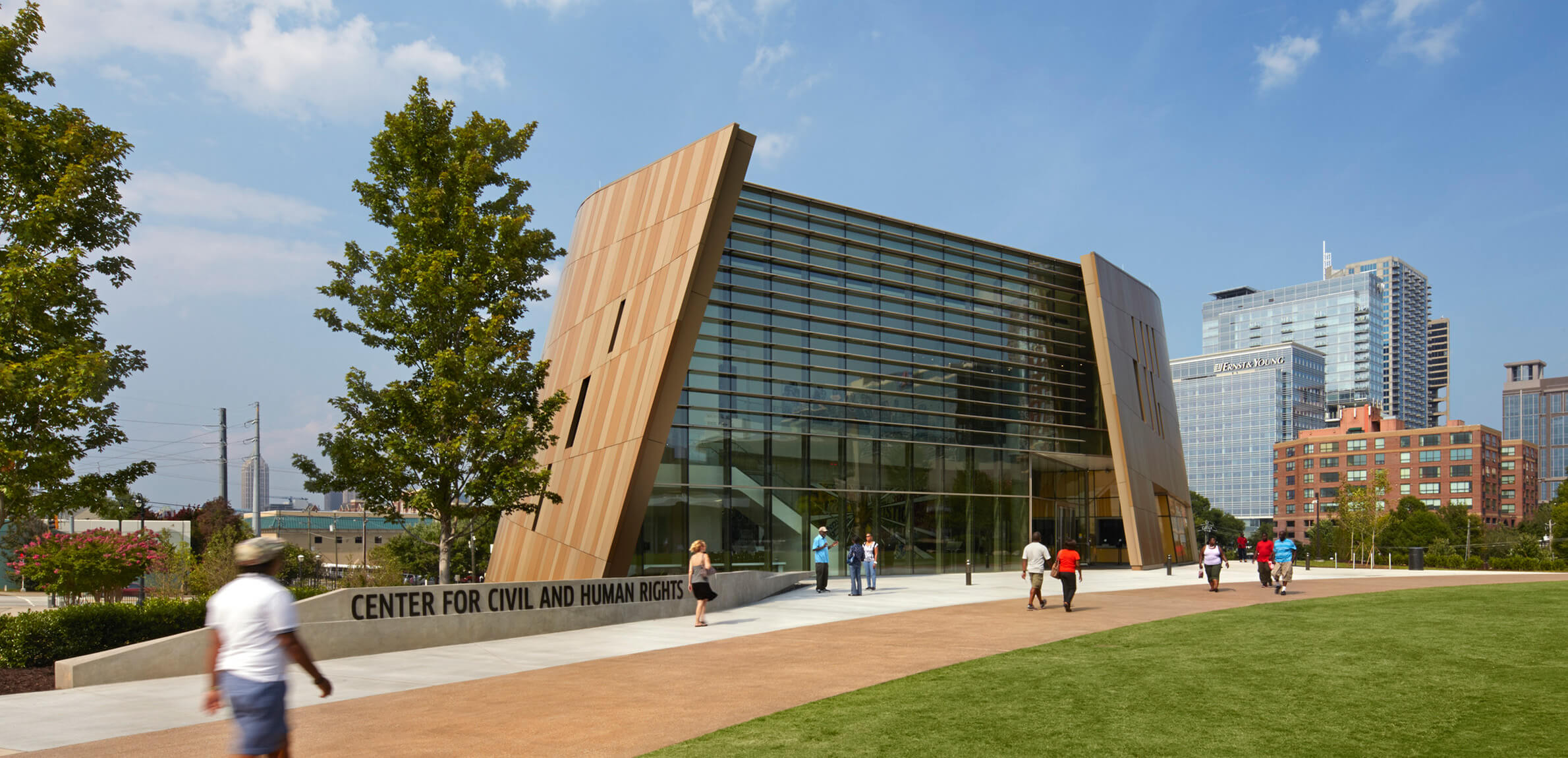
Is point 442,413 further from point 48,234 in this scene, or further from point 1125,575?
point 1125,575

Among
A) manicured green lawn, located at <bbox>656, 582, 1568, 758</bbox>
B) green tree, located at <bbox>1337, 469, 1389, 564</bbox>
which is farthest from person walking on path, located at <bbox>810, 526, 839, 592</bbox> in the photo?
green tree, located at <bbox>1337, 469, 1389, 564</bbox>

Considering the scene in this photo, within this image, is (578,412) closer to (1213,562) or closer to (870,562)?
(870,562)

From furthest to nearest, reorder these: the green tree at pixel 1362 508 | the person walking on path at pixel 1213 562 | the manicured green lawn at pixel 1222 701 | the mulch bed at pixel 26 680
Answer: the green tree at pixel 1362 508 → the person walking on path at pixel 1213 562 → the mulch bed at pixel 26 680 → the manicured green lawn at pixel 1222 701

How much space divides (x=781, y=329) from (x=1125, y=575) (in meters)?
15.2

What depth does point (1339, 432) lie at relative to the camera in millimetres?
164250

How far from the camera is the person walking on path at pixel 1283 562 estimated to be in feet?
81.6

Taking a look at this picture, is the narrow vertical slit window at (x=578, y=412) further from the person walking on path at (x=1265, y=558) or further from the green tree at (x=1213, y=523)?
the green tree at (x=1213, y=523)

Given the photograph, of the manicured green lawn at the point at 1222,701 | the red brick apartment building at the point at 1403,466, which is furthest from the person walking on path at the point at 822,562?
the red brick apartment building at the point at 1403,466

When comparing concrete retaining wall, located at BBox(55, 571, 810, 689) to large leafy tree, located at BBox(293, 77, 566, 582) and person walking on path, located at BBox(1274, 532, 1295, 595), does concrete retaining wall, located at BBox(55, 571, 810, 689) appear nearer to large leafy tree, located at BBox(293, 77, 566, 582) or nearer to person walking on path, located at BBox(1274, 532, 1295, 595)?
large leafy tree, located at BBox(293, 77, 566, 582)

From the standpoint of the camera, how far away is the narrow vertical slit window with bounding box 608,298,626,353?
2695 centimetres

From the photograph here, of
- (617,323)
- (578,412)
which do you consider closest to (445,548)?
(578,412)

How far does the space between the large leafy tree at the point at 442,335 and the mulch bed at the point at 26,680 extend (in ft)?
15.8

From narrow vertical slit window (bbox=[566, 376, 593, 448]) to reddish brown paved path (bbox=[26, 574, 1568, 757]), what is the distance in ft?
36.6

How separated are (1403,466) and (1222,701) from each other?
169 metres
